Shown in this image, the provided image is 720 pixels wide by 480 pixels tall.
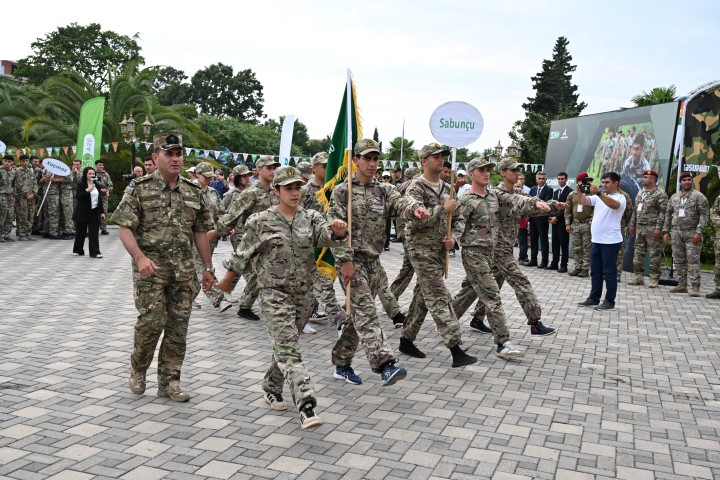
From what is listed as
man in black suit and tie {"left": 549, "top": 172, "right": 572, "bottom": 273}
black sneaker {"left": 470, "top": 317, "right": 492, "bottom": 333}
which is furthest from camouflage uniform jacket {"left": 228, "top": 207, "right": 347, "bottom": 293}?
man in black suit and tie {"left": 549, "top": 172, "right": 572, "bottom": 273}

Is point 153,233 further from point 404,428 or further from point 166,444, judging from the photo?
point 404,428

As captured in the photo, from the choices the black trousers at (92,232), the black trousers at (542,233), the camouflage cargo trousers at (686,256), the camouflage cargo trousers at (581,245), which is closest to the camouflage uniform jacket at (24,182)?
the black trousers at (92,232)

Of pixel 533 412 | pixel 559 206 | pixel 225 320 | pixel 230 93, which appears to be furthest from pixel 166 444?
pixel 230 93

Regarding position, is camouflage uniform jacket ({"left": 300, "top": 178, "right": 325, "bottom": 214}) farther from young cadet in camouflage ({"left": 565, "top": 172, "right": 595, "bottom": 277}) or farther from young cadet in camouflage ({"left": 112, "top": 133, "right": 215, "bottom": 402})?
young cadet in camouflage ({"left": 565, "top": 172, "right": 595, "bottom": 277})

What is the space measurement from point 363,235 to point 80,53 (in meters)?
55.4

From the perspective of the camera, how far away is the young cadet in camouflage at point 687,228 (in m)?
11.9

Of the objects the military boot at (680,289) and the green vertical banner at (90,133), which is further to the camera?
the green vertical banner at (90,133)

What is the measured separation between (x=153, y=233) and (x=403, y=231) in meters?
2.47

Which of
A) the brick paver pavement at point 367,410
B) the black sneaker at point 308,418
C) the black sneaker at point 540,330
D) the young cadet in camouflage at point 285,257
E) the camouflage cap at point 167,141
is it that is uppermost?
the camouflage cap at point 167,141

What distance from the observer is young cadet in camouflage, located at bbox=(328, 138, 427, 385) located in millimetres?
5641

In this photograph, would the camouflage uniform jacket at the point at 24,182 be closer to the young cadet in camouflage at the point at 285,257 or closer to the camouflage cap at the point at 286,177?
the young cadet in camouflage at the point at 285,257

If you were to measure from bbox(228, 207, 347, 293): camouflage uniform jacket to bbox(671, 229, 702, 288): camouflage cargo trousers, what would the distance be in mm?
9253

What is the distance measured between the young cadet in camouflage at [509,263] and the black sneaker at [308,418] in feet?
11.2

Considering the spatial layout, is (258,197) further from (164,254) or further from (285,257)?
(285,257)
